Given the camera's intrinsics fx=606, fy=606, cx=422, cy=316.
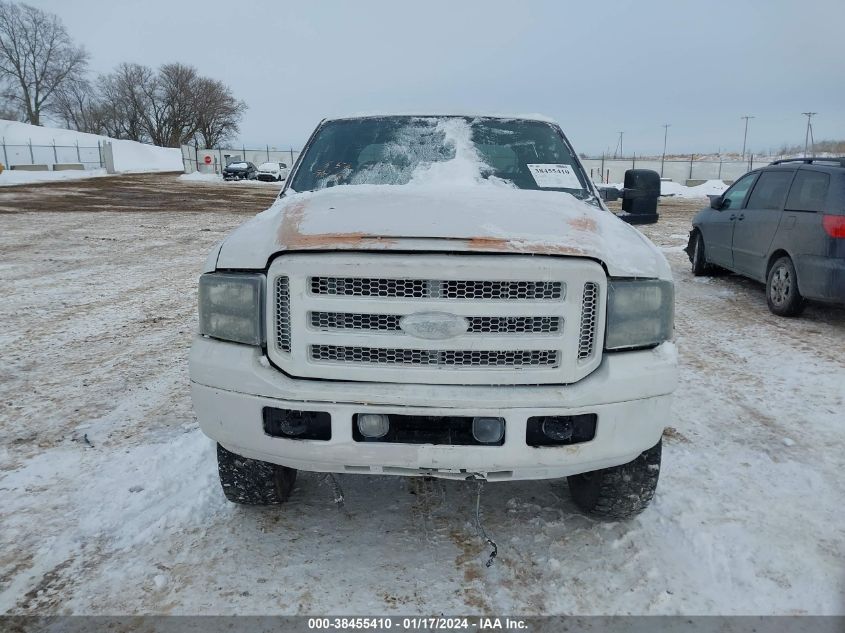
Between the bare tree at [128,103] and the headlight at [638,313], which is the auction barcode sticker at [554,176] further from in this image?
the bare tree at [128,103]

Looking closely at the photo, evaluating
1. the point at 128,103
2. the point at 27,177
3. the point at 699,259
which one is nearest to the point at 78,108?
the point at 128,103

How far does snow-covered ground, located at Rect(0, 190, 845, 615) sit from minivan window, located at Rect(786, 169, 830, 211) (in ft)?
7.11

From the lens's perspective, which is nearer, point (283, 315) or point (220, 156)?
point (283, 315)

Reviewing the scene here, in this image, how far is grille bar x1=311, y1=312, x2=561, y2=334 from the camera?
2.21 meters

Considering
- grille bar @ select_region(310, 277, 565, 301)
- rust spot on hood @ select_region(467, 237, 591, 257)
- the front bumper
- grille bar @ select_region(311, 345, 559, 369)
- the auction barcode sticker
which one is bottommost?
the front bumper

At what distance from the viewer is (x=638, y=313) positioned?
2.34 meters

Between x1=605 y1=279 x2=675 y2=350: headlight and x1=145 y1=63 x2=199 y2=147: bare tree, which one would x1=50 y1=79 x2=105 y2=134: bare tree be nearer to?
x1=145 y1=63 x2=199 y2=147: bare tree

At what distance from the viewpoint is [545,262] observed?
2170mm

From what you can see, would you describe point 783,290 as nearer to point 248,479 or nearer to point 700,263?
point 700,263

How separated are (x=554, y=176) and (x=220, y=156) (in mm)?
55041

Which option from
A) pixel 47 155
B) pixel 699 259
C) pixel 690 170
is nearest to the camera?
pixel 699 259

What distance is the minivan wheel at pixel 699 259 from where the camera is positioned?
8.69 m

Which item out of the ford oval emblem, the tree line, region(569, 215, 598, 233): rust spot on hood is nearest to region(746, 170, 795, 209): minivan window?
region(569, 215, 598, 233): rust spot on hood

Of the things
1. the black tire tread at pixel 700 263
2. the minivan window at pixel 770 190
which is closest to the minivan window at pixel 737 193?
the minivan window at pixel 770 190
